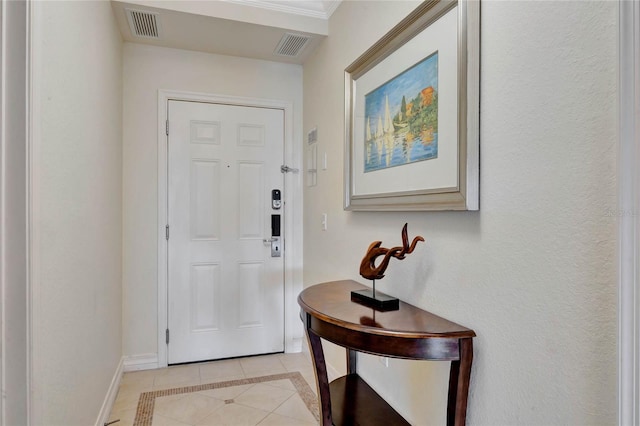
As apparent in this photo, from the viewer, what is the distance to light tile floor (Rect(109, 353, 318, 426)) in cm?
207

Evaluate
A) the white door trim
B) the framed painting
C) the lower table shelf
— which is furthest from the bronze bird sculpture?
the white door trim

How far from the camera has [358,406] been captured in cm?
172

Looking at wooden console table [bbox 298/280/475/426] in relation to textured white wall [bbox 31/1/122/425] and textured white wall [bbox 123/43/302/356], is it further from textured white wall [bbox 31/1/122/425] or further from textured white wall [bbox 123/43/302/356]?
textured white wall [bbox 123/43/302/356]

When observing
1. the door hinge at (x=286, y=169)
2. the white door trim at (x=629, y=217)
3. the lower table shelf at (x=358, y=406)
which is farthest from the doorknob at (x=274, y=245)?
the white door trim at (x=629, y=217)

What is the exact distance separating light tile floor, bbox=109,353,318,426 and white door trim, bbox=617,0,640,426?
1.64m

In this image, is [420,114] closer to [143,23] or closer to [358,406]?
[358,406]

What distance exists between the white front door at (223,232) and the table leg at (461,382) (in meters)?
1.96

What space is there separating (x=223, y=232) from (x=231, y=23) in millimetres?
1478

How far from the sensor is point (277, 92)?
120 inches

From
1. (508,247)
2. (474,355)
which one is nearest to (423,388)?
(474,355)

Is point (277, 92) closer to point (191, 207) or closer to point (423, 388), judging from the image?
point (191, 207)

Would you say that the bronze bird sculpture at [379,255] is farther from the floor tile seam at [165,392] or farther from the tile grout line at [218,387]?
the floor tile seam at [165,392]

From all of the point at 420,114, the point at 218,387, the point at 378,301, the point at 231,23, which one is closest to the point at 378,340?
the point at 378,301

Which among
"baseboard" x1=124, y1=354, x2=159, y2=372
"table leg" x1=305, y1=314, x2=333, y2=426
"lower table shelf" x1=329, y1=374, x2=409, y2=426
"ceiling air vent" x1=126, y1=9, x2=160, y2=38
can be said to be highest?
"ceiling air vent" x1=126, y1=9, x2=160, y2=38
